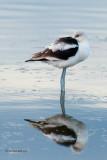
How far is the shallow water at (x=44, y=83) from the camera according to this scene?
7.98m

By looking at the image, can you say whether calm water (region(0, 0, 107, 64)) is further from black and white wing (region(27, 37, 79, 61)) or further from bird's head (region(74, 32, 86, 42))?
bird's head (region(74, 32, 86, 42))

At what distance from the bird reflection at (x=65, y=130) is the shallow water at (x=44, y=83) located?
78mm

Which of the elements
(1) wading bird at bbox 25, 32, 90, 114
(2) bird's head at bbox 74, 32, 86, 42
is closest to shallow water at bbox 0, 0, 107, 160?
(1) wading bird at bbox 25, 32, 90, 114

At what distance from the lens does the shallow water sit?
798 centimetres

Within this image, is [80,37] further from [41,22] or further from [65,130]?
[41,22]

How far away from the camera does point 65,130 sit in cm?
864

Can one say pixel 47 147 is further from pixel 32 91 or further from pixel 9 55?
pixel 9 55

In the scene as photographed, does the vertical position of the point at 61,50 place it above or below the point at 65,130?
below

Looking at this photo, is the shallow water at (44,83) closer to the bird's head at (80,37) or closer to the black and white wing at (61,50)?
the black and white wing at (61,50)

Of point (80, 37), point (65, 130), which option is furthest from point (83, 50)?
point (65, 130)

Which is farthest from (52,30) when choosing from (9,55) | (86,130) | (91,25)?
(86,130)

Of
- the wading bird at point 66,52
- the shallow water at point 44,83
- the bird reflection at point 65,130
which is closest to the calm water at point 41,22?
the shallow water at point 44,83

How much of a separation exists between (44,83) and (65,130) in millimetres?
2683

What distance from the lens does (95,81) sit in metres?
11.4
